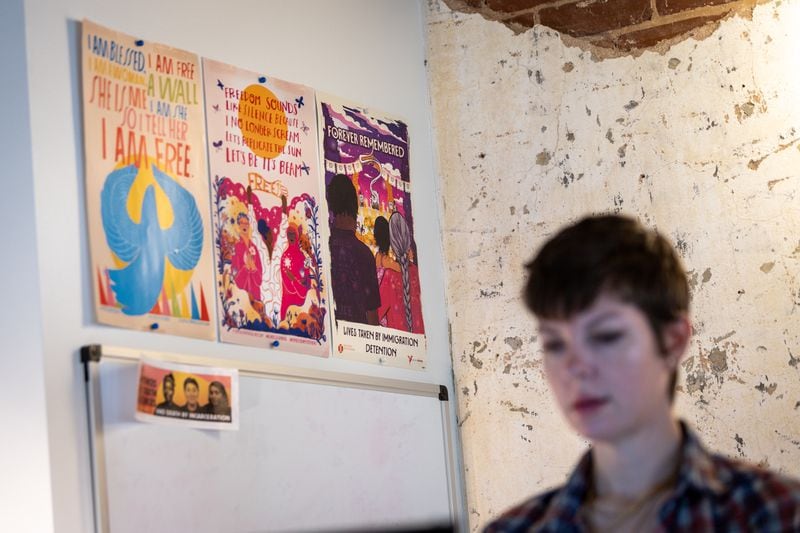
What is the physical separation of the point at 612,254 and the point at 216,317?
1503 millimetres

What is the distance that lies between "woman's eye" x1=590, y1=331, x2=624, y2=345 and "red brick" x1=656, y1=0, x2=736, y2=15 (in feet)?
7.42

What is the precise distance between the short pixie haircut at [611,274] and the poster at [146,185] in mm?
1286

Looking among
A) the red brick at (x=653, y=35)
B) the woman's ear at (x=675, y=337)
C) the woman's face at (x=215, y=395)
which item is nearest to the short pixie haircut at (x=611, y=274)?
the woman's ear at (x=675, y=337)

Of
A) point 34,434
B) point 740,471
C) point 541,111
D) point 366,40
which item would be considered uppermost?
point 366,40

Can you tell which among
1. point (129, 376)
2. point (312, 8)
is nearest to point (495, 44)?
point (312, 8)

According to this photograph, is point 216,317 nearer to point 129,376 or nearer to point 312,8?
point 129,376

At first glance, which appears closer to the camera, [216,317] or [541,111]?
[216,317]

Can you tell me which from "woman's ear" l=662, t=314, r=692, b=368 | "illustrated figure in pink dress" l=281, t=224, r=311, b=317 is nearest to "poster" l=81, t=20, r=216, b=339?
"illustrated figure in pink dress" l=281, t=224, r=311, b=317

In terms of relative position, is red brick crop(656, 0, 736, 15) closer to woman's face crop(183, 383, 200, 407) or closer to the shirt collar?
woman's face crop(183, 383, 200, 407)

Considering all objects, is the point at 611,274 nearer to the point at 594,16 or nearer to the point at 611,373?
the point at 611,373

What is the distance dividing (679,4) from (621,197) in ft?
1.86

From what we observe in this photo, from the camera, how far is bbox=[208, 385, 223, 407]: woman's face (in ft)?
8.37

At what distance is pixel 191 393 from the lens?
2502 millimetres

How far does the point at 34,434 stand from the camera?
2223 millimetres
